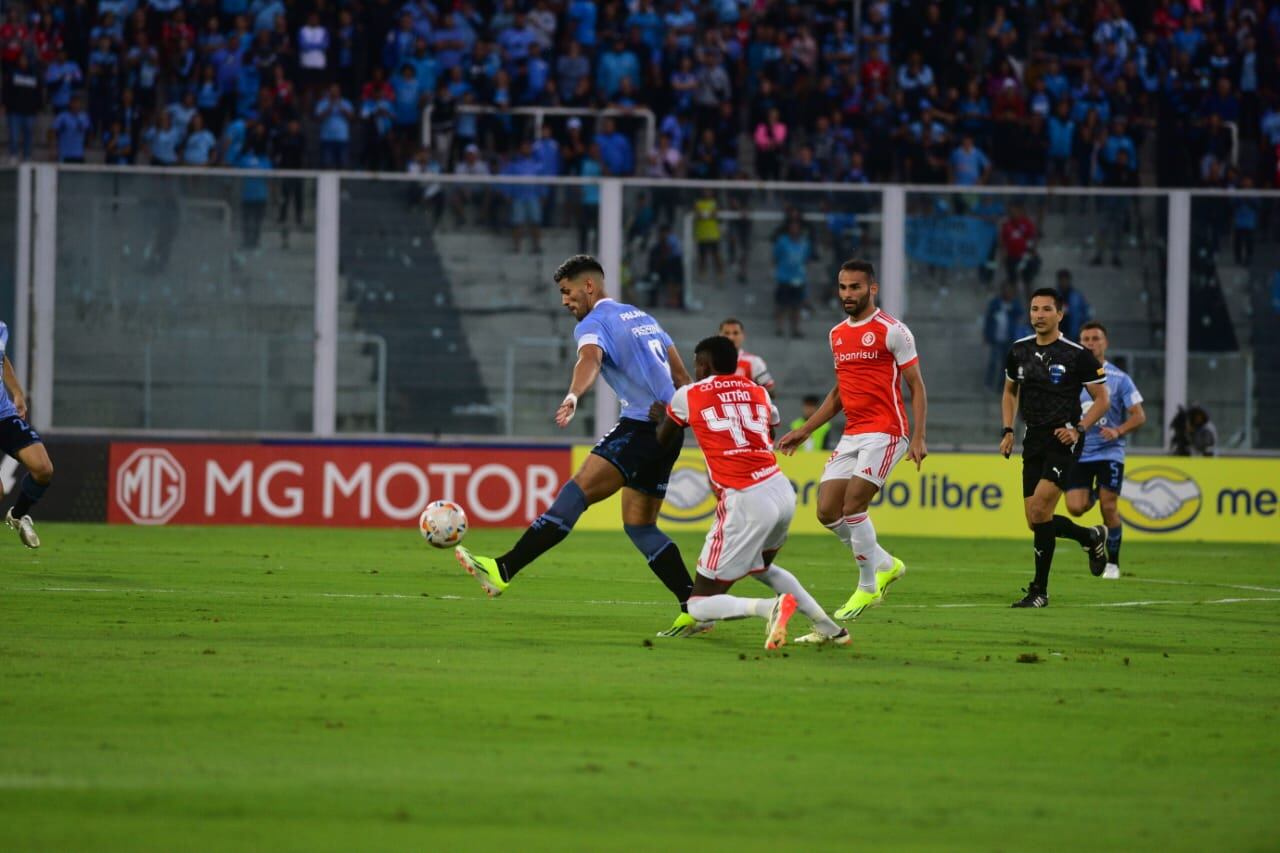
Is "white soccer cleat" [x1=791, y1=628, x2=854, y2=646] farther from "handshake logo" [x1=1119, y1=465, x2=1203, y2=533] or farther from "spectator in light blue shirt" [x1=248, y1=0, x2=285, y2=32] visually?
"spectator in light blue shirt" [x1=248, y1=0, x2=285, y2=32]

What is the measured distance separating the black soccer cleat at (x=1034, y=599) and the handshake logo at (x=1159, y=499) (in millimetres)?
10850

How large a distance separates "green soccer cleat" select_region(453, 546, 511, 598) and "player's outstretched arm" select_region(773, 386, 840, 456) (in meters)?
1.94

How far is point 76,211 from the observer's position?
2577cm

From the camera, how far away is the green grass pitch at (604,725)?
20.3 ft

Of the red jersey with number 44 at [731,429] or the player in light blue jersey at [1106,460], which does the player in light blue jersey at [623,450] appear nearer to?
the red jersey with number 44 at [731,429]

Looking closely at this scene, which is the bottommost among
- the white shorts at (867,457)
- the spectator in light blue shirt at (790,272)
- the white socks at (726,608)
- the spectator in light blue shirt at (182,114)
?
the white socks at (726,608)

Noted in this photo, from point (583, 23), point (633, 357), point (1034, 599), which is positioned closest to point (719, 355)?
point (633, 357)

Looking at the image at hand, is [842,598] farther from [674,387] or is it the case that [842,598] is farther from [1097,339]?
[1097,339]

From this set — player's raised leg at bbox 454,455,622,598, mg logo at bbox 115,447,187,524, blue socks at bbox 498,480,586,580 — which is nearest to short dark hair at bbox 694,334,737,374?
player's raised leg at bbox 454,455,622,598

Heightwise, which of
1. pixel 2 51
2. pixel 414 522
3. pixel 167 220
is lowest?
pixel 414 522

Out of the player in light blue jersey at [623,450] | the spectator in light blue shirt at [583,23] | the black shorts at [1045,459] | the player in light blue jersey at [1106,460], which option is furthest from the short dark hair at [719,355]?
the spectator in light blue shirt at [583,23]

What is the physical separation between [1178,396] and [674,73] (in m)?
8.85

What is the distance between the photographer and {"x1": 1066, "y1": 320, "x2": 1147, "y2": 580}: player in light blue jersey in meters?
18.5

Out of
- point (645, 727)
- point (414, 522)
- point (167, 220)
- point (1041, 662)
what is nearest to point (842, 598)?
point (1041, 662)
